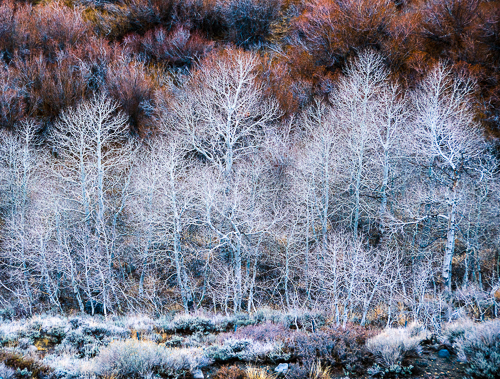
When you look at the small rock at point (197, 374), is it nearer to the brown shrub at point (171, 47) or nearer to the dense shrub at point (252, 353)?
the dense shrub at point (252, 353)

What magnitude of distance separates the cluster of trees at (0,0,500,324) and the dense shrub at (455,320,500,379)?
477 cm

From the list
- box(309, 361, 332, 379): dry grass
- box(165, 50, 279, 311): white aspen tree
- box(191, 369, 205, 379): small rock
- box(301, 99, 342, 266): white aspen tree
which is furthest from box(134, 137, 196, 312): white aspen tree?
box(309, 361, 332, 379): dry grass

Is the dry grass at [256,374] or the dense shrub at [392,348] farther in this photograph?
the dense shrub at [392,348]

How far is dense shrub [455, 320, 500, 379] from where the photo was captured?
243 inches

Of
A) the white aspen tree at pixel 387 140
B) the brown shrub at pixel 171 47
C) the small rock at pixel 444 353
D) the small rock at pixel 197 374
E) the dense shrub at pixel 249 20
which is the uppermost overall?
the dense shrub at pixel 249 20

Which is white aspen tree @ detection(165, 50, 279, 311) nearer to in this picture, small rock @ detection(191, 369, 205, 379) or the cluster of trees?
the cluster of trees

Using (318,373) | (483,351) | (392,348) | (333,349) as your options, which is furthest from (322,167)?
(318,373)

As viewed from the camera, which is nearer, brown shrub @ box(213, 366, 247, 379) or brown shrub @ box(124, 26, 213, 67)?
brown shrub @ box(213, 366, 247, 379)

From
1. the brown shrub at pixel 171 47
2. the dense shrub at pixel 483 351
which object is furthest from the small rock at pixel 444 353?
the brown shrub at pixel 171 47

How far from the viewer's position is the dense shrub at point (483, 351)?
20.2ft

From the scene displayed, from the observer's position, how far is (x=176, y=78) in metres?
39.2

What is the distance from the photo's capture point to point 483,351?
658cm

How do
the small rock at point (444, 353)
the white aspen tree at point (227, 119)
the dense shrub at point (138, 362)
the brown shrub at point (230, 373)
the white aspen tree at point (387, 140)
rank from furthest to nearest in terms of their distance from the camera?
the white aspen tree at point (227, 119) < the white aspen tree at point (387, 140) < the small rock at point (444, 353) < the brown shrub at point (230, 373) < the dense shrub at point (138, 362)

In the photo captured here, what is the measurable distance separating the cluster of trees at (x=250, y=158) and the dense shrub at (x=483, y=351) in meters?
4.77
